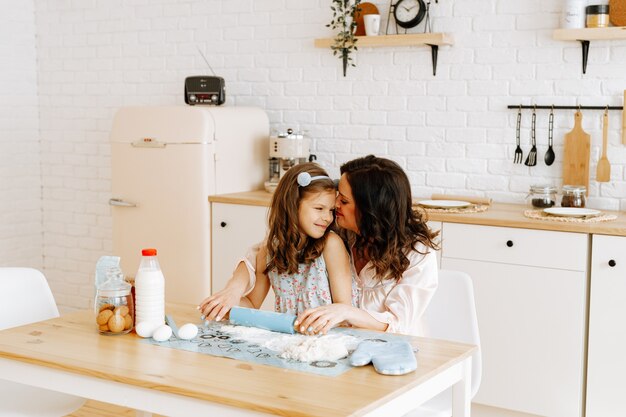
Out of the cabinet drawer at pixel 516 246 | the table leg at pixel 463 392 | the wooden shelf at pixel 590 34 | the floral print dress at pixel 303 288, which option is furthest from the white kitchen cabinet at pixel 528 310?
the table leg at pixel 463 392

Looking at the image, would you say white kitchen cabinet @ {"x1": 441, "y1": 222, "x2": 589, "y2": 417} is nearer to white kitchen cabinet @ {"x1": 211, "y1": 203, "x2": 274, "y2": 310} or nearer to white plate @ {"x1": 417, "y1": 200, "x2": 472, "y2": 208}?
white plate @ {"x1": 417, "y1": 200, "x2": 472, "y2": 208}

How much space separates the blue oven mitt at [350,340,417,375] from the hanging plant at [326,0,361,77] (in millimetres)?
2559

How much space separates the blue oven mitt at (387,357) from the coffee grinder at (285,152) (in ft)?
7.93

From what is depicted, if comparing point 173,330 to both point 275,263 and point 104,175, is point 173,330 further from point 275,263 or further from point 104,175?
point 104,175

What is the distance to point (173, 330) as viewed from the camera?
227cm

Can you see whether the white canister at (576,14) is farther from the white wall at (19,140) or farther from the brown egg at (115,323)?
the white wall at (19,140)

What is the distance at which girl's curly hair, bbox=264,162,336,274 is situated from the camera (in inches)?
98.5

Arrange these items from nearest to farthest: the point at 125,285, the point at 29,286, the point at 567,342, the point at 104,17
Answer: the point at 125,285 < the point at 29,286 < the point at 567,342 < the point at 104,17

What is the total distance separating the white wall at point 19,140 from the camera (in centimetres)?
538

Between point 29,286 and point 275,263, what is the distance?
87 centimetres

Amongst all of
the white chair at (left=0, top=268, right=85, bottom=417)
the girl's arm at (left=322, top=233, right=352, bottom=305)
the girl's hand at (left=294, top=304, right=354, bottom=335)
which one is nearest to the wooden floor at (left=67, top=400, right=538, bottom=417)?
the white chair at (left=0, top=268, right=85, bottom=417)

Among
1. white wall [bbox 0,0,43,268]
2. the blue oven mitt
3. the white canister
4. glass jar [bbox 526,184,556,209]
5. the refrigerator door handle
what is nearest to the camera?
the blue oven mitt

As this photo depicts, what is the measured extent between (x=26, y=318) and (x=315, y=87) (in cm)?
228

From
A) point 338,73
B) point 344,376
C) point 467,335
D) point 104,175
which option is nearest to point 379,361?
point 344,376
